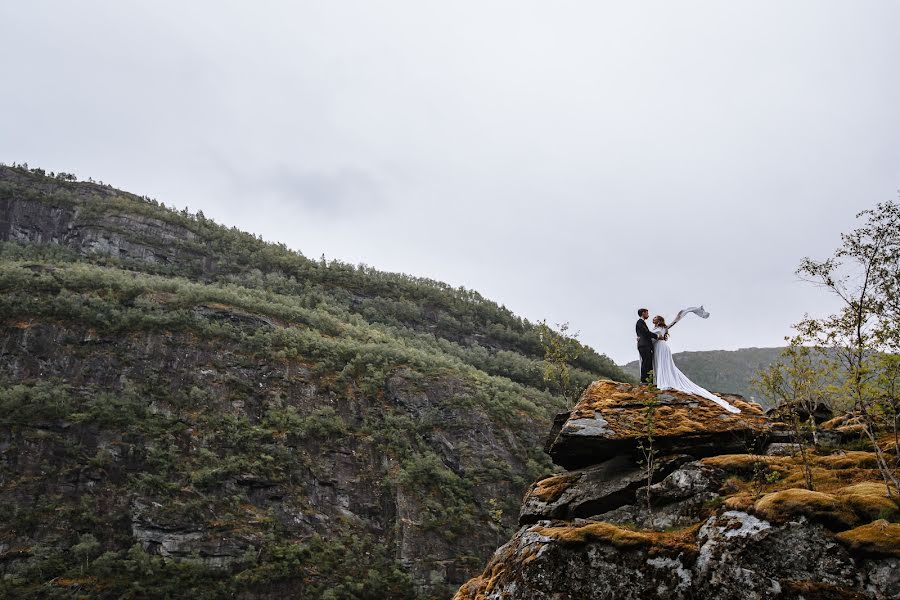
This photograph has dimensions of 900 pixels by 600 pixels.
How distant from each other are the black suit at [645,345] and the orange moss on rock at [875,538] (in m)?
6.40

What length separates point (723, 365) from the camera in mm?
123938

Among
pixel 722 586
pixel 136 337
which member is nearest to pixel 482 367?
pixel 136 337

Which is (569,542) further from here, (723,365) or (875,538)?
(723,365)

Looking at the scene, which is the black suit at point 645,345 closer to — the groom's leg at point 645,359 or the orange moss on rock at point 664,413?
the groom's leg at point 645,359

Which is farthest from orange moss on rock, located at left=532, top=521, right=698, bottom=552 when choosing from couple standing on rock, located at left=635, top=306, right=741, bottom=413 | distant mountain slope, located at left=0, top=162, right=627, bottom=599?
distant mountain slope, located at left=0, top=162, right=627, bottom=599

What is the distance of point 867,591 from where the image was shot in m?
6.80

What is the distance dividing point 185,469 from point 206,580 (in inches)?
241

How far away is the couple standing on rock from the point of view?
13.1m

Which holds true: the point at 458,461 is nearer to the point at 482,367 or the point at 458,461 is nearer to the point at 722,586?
the point at 482,367

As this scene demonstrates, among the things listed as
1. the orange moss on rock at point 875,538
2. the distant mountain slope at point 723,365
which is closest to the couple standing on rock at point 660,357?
the orange moss on rock at point 875,538

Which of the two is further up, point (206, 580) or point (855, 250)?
point (855, 250)

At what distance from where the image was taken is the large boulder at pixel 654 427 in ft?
37.1

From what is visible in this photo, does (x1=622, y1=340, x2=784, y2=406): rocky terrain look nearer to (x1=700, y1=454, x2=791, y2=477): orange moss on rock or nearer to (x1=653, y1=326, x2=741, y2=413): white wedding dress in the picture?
(x1=653, y1=326, x2=741, y2=413): white wedding dress

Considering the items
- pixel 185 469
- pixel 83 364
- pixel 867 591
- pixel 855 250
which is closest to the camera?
pixel 867 591
